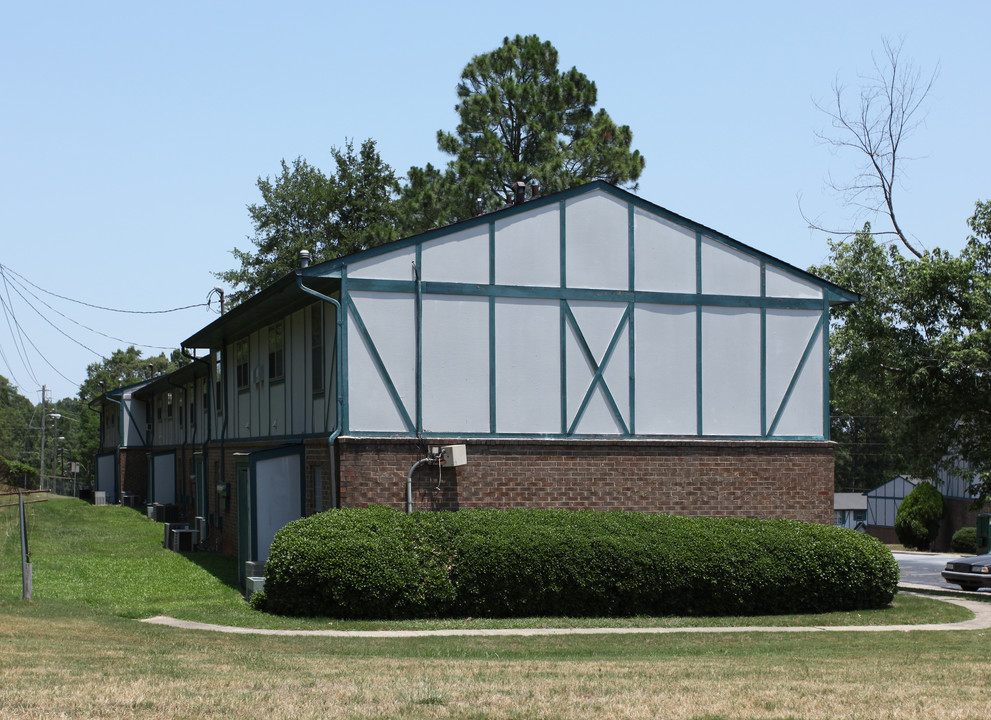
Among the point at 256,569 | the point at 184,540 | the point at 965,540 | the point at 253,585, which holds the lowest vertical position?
the point at 965,540

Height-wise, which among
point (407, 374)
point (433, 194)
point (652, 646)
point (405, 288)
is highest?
point (433, 194)

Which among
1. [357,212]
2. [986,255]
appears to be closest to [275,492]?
[986,255]

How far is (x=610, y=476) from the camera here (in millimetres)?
19875

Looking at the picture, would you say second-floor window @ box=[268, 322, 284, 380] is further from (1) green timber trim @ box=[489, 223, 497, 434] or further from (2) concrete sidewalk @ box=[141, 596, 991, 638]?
(2) concrete sidewalk @ box=[141, 596, 991, 638]

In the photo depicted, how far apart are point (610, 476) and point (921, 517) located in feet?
111

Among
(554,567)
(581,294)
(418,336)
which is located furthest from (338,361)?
(554,567)

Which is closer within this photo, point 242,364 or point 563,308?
point 563,308

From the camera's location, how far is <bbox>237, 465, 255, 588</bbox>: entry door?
20406 mm

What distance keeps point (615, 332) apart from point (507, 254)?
2490 millimetres

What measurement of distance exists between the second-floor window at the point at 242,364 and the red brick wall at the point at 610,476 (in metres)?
8.49

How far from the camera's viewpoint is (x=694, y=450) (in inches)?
803

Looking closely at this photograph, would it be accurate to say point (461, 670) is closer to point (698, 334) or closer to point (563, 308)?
point (563, 308)

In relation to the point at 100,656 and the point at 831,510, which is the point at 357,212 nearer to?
the point at 831,510

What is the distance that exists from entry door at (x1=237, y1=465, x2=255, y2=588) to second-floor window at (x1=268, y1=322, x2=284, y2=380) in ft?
6.90
